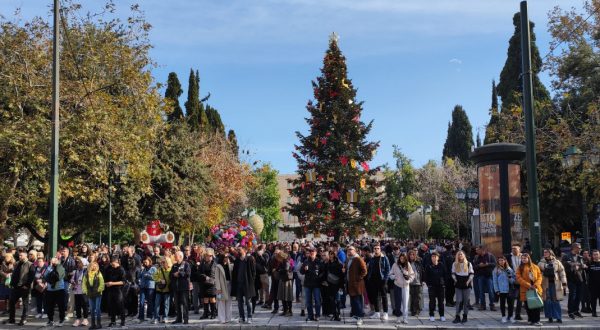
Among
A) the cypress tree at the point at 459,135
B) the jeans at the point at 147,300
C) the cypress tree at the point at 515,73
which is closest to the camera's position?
the jeans at the point at 147,300

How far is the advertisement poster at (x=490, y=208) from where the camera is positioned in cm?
1923

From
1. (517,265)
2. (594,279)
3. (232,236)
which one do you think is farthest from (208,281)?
(232,236)

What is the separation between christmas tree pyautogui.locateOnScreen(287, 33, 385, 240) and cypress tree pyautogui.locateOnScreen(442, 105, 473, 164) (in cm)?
4440

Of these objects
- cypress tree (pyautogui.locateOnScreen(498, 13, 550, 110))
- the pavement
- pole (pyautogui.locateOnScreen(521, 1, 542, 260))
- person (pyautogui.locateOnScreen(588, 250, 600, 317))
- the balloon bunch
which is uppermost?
cypress tree (pyautogui.locateOnScreen(498, 13, 550, 110))

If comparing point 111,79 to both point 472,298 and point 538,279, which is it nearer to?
point 472,298

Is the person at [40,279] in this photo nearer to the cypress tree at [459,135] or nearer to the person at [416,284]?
the person at [416,284]

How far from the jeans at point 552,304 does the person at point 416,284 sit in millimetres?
3089

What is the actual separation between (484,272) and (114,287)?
998 centimetres

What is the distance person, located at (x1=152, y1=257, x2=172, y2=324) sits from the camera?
1573cm

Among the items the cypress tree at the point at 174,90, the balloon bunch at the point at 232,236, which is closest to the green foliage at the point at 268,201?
the cypress tree at the point at 174,90

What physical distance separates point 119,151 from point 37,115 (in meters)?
3.15

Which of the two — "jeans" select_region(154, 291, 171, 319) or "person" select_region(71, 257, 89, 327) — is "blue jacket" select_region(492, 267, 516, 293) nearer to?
"jeans" select_region(154, 291, 171, 319)

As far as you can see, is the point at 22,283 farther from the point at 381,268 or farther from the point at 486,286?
the point at 486,286

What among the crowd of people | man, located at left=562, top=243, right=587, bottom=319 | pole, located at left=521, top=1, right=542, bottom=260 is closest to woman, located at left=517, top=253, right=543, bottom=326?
the crowd of people
